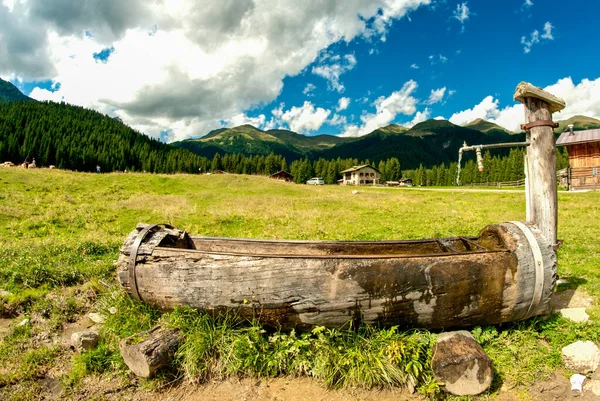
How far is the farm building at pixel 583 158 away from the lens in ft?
121

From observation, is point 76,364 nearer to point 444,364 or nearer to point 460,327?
point 444,364

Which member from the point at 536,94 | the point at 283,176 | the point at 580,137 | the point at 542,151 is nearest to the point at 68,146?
the point at 283,176

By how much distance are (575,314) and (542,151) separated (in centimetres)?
320

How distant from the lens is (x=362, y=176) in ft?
343

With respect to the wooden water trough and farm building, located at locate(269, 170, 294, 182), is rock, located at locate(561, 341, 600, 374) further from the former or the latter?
farm building, located at locate(269, 170, 294, 182)

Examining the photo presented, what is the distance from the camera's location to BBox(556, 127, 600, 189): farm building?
121 ft

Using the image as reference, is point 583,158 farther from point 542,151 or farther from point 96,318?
point 96,318

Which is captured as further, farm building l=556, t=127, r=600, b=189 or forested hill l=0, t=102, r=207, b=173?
forested hill l=0, t=102, r=207, b=173

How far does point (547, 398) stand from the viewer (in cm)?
414

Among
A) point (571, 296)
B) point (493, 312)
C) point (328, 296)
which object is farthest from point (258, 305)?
point (571, 296)

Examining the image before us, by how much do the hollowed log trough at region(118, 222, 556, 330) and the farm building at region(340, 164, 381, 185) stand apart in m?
99.0

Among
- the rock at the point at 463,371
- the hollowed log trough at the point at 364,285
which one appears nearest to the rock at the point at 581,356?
the hollowed log trough at the point at 364,285

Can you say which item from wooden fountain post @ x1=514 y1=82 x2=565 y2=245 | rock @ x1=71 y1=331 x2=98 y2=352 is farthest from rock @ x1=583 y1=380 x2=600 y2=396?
rock @ x1=71 y1=331 x2=98 y2=352

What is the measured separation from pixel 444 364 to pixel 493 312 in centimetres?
146
